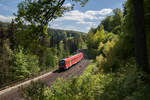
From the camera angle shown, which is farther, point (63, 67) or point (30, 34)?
point (63, 67)

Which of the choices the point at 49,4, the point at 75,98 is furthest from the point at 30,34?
the point at 75,98

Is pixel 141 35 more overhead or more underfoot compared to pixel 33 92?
more overhead

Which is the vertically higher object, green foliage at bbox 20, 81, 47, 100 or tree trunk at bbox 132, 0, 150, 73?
tree trunk at bbox 132, 0, 150, 73

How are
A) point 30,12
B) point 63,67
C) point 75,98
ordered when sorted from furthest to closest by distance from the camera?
point 63,67 → point 75,98 → point 30,12

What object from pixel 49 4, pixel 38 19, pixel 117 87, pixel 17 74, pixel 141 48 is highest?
pixel 49 4

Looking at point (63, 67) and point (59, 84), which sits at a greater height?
point (59, 84)

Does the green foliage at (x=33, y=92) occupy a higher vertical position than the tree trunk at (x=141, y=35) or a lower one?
lower

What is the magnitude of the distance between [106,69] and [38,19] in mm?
9650

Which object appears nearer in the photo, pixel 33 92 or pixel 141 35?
pixel 33 92

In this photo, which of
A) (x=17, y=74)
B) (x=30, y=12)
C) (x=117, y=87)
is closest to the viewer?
(x=30, y=12)

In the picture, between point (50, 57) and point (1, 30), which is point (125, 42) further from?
point (50, 57)

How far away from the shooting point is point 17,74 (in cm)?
2814

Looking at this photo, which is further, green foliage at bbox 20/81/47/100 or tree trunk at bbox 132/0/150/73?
tree trunk at bbox 132/0/150/73

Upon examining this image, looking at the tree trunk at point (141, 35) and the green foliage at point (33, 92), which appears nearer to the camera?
the green foliage at point (33, 92)
